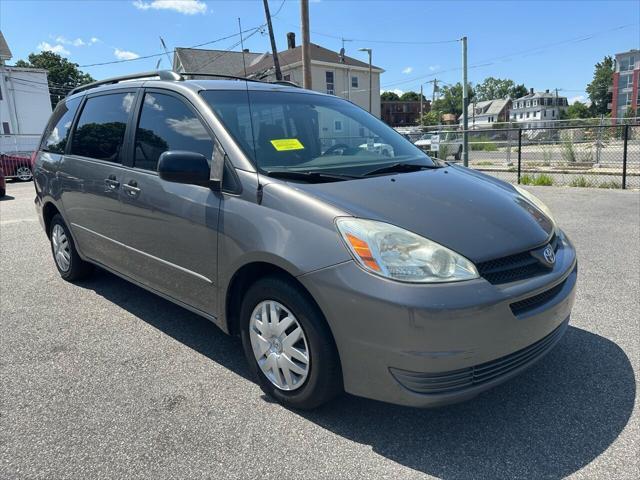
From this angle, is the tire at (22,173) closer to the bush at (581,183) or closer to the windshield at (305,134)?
the bush at (581,183)

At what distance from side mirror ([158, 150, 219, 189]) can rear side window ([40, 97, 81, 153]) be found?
2398 mm

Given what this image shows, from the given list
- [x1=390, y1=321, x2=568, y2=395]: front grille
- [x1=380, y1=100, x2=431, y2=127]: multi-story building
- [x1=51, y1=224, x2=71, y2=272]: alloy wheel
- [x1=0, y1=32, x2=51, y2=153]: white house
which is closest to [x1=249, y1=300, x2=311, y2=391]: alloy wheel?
[x1=390, y1=321, x2=568, y2=395]: front grille

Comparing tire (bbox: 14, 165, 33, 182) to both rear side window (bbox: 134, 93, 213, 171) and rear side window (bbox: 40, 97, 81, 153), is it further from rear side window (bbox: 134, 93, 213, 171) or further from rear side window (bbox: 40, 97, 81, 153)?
rear side window (bbox: 134, 93, 213, 171)

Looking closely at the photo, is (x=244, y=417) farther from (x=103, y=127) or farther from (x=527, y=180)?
(x=527, y=180)

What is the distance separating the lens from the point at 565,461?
7.65 ft

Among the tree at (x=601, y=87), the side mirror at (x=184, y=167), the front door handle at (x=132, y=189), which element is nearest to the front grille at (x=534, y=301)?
the side mirror at (x=184, y=167)

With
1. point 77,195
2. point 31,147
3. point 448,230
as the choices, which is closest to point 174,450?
point 448,230

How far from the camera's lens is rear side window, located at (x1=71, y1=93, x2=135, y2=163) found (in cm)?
391

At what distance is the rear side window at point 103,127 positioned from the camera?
391 centimetres

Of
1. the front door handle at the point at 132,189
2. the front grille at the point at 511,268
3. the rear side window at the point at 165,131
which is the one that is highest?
the rear side window at the point at 165,131

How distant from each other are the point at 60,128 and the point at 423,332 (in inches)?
170

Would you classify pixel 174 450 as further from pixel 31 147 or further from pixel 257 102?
pixel 31 147

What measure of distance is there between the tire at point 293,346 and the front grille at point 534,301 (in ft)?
2.92

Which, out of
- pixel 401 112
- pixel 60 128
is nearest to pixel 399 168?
pixel 60 128
